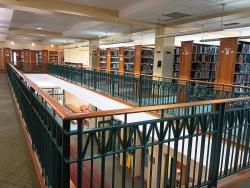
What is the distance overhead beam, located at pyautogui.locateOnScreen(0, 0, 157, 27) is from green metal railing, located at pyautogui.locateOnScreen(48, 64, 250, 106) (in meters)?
2.06

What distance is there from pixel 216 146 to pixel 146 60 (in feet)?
28.7

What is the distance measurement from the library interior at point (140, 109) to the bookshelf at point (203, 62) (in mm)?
40

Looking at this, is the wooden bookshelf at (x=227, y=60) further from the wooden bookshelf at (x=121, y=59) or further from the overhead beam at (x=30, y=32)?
the overhead beam at (x=30, y=32)

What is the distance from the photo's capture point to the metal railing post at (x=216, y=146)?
7.68 feet

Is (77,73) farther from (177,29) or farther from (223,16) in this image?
(223,16)

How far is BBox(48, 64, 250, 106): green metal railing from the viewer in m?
5.39

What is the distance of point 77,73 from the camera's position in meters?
10.8

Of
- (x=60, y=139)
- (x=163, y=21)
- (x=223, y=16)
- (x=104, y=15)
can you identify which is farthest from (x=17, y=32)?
(x=60, y=139)

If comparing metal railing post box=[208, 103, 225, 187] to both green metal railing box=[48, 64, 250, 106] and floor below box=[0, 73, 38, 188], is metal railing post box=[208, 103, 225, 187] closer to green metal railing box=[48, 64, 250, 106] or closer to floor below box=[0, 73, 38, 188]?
floor below box=[0, 73, 38, 188]

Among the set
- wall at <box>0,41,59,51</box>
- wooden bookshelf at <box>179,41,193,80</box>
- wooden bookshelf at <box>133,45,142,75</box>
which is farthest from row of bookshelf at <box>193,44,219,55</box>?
wall at <box>0,41,59,51</box>

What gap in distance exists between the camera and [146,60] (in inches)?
427

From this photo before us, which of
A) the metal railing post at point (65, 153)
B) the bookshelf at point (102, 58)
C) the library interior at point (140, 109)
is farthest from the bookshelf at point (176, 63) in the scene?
the metal railing post at point (65, 153)

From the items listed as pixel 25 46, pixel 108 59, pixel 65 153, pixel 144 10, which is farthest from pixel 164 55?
pixel 25 46

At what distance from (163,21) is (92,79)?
3656 mm
